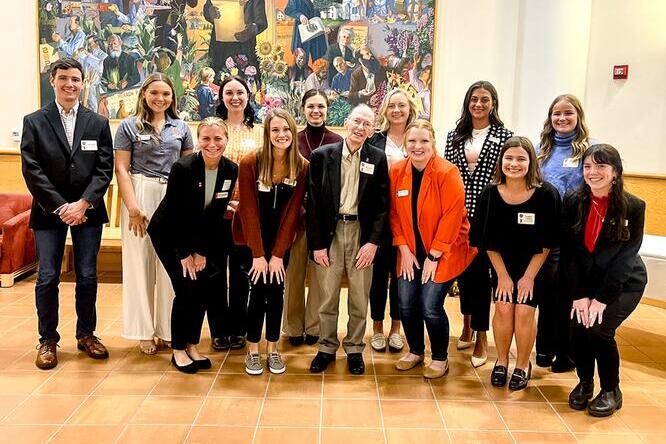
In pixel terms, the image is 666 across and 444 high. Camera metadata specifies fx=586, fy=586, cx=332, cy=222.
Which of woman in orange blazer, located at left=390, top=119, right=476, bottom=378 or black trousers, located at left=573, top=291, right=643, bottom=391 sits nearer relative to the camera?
black trousers, located at left=573, top=291, right=643, bottom=391

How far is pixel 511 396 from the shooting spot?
3.33 meters

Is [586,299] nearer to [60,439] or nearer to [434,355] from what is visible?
[434,355]

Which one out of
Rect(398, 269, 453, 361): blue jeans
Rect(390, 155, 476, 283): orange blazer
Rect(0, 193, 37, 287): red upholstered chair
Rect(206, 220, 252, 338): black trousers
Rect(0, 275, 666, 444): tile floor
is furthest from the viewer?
Rect(0, 193, 37, 287): red upholstered chair

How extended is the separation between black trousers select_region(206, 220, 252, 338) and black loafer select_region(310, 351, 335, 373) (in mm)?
651

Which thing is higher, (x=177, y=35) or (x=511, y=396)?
(x=177, y=35)

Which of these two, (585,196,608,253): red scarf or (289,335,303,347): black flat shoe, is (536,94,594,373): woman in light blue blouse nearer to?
(585,196,608,253): red scarf

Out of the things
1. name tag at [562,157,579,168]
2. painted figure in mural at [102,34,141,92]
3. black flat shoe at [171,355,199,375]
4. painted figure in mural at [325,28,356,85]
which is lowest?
black flat shoe at [171,355,199,375]

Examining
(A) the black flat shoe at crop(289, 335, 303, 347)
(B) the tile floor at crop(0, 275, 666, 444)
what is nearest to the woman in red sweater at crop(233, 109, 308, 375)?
(B) the tile floor at crop(0, 275, 666, 444)

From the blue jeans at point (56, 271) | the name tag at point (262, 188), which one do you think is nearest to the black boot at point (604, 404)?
the name tag at point (262, 188)

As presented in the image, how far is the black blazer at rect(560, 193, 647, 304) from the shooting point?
299 centimetres

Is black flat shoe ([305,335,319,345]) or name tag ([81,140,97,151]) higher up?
name tag ([81,140,97,151])

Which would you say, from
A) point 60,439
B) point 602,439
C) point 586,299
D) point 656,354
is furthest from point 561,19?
point 60,439

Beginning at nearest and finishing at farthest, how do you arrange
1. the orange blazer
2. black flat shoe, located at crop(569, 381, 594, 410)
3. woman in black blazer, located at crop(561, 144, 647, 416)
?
woman in black blazer, located at crop(561, 144, 647, 416) < black flat shoe, located at crop(569, 381, 594, 410) < the orange blazer

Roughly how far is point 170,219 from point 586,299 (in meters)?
2.35
